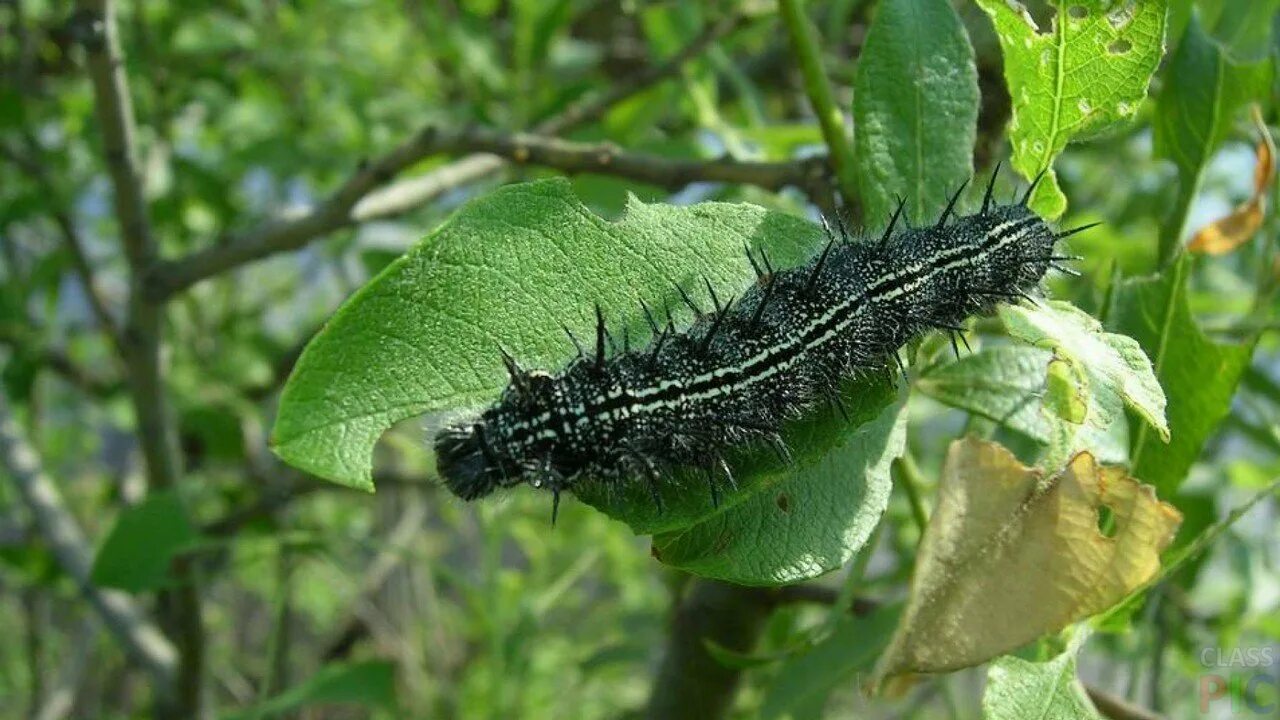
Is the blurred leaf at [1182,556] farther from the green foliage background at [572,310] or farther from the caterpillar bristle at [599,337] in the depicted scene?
the caterpillar bristle at [599,337]

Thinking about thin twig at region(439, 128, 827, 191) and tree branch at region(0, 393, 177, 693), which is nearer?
thin twig at region(439, 128, 827, 191)

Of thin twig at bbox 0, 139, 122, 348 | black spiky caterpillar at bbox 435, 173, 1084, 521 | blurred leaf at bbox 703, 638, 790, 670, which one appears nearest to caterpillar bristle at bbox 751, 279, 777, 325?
black spiky caterpillar at bbox 435, 173, 1084, 521

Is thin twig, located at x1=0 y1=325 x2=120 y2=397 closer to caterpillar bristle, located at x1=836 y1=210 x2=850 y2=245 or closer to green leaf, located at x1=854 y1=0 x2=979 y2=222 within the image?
caterpillar bristle, located at x1=836 y1=210 x2=850 y2=245

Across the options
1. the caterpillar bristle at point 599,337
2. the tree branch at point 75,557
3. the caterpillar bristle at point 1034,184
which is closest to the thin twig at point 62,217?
the tree branch at point 75,557

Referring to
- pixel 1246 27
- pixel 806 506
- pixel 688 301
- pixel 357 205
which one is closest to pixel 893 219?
pixel 688 301

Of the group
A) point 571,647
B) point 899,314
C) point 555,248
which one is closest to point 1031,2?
point 899,314

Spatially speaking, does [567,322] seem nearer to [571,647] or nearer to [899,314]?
[899,314]
